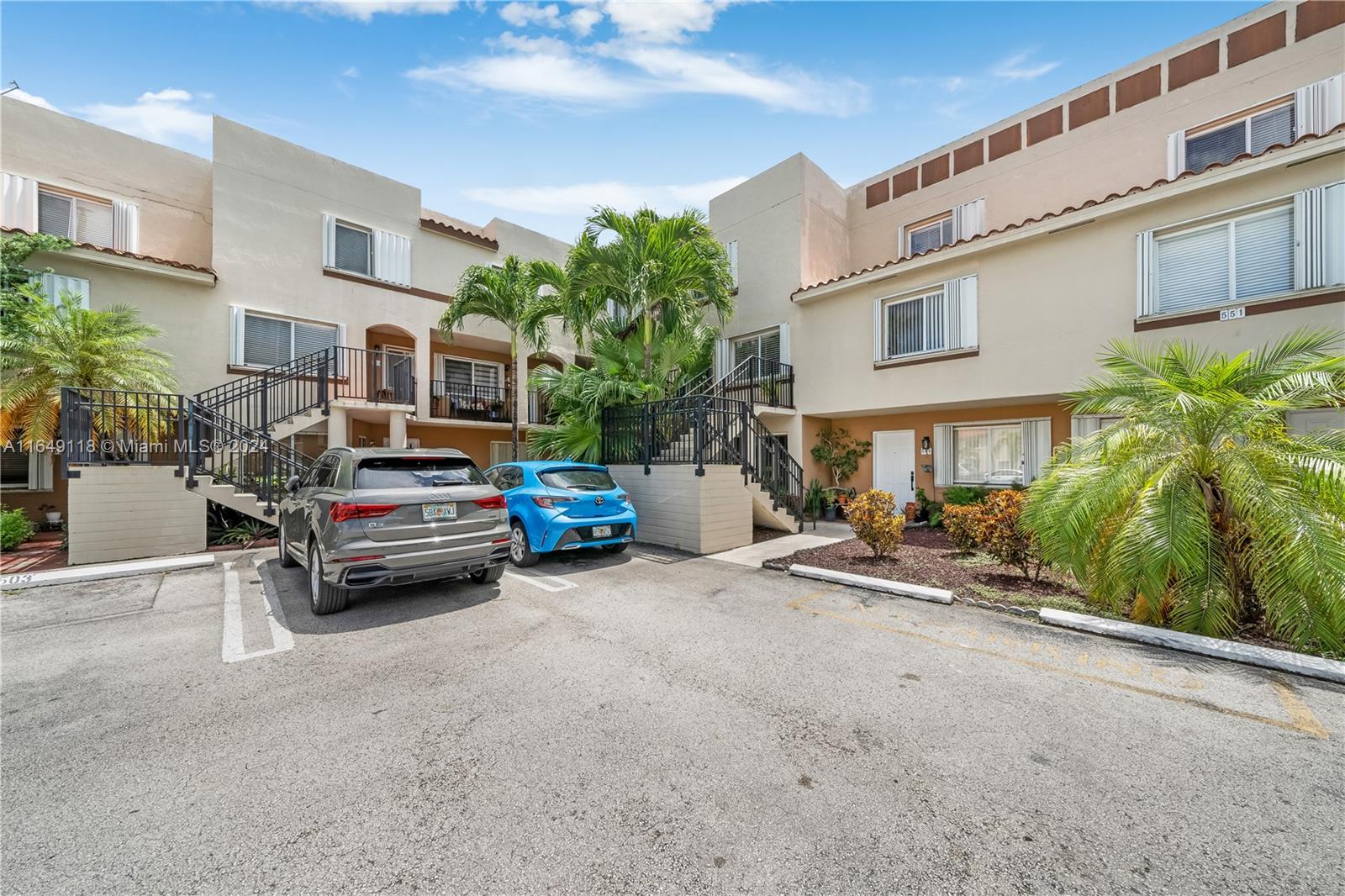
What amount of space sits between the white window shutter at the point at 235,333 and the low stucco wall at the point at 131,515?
4179mm

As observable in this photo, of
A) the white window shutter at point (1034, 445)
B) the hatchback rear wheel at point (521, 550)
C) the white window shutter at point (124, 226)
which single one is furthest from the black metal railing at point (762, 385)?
the white window shutter at point (124, 226)

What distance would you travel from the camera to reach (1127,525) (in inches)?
197

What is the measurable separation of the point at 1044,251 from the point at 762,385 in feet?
21.6

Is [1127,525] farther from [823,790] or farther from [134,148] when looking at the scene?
[134,148]

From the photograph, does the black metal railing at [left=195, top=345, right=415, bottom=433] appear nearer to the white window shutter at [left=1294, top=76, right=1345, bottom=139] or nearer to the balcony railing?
the balcony railing

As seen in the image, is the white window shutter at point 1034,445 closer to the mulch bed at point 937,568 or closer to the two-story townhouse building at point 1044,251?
the two-story townhouse building at point 1044,251

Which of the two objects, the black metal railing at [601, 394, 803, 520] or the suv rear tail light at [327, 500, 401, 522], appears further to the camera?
the black metal railing at [601, 394, 803, 520]

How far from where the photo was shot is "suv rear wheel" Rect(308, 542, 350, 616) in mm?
5531

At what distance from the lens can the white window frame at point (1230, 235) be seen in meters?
7.80

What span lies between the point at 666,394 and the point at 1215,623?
30.9 feet

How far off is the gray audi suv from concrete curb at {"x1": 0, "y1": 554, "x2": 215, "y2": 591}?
3012 mm

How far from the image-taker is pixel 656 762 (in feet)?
9.66

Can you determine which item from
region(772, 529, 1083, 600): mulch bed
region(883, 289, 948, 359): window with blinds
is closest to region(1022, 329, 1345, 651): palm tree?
region(772, 529, 1083, 600): mulch bed

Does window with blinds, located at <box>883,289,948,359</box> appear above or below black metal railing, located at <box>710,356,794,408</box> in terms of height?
above
